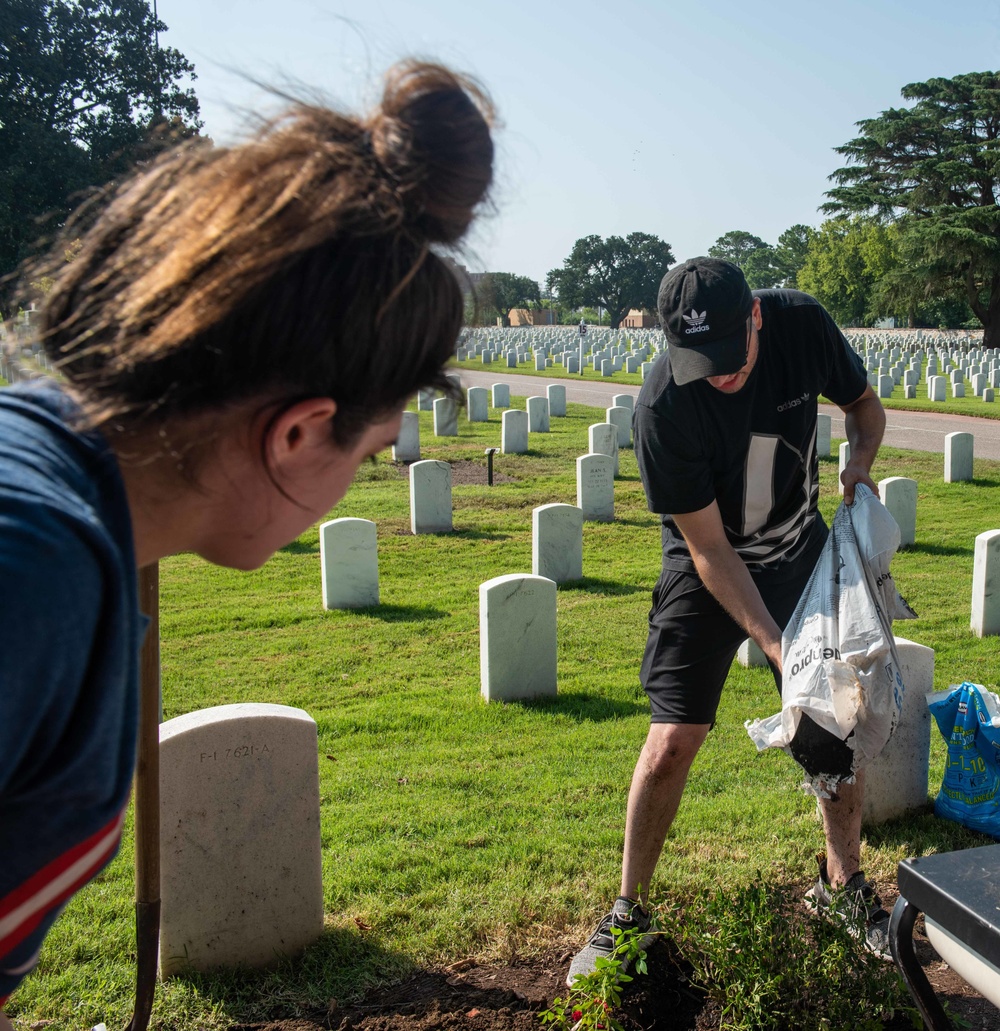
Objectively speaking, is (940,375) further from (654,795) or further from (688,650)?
(654,795)

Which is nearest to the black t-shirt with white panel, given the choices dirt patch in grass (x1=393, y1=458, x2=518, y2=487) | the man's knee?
the man's knee

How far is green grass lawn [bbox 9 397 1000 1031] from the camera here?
332cm

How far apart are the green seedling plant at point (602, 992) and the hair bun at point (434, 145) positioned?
87.2 inches

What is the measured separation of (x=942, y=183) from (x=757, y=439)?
2106 inches

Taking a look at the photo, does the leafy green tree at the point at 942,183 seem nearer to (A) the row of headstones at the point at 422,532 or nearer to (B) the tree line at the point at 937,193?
(B) the tree line at the point at 937,193

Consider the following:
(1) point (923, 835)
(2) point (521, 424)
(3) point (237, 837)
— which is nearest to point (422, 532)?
(2) point (521, 424)

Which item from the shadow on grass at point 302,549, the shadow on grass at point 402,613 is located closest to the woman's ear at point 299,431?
the shadow on grass at point 402,613

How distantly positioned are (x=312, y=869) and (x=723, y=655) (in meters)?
1.55

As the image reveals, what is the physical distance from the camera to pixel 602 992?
8.75 feet

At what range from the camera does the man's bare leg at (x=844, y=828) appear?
10.8 ft

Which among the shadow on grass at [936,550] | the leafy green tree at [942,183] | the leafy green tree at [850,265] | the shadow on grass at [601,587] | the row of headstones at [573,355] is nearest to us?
the shadow on grass at [601,587]

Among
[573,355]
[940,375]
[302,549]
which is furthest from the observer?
[573,355]

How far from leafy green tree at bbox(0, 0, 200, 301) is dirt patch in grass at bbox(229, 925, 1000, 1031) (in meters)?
13.8

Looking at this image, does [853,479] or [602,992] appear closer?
[602,992]
